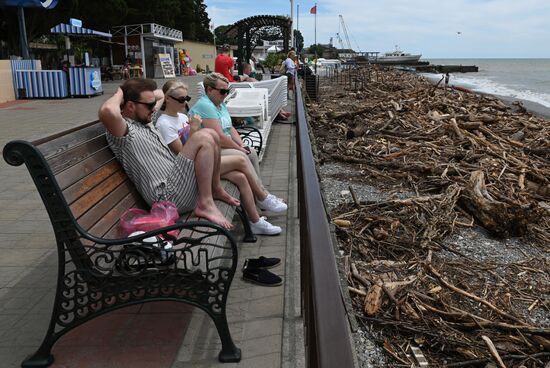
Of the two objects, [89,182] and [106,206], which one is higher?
[89,182]

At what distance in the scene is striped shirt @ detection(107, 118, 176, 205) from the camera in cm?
335

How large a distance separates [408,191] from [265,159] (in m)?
2.17

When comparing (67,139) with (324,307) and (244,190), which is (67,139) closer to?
(244,190)

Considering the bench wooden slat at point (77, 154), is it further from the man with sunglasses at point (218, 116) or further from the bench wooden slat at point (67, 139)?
the man with sunglasses at point (218, 116)

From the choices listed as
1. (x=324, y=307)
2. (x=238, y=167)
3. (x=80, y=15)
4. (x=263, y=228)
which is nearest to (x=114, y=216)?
(x=238, y=167)

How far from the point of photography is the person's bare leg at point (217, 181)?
3491 millimetres

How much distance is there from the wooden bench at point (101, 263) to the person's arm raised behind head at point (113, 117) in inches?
14.5

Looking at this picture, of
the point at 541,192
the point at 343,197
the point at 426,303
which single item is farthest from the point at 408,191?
the point at 426,303

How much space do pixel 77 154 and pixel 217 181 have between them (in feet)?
3.52

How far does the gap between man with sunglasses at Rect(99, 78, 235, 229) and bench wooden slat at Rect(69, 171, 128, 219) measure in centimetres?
13

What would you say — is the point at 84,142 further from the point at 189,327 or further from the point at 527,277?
the point at 527,277

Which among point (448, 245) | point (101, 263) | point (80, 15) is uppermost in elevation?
point (80, 15)

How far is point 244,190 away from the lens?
4312 millimetres

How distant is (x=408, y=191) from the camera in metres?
6.96
